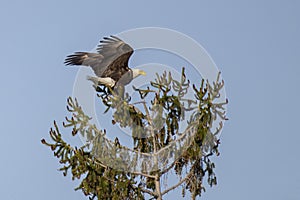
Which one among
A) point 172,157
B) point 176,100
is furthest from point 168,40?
point 172,157

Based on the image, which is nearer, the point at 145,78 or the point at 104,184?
the point at 104,184

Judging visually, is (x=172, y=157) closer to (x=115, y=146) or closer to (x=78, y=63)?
(x=115, y=146)

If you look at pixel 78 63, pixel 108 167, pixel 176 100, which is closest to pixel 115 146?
pixel 108 167

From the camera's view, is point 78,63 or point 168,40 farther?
point 78,63

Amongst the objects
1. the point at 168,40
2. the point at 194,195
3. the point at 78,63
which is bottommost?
the point at 194,195

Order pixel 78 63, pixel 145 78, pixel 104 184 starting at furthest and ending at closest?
1. pixel 78 63
2. pixel 145 78
3. pixel 104 184

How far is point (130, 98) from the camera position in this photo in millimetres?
18031

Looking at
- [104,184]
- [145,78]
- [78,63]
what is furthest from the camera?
[78,63]

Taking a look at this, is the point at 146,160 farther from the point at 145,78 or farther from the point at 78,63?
the point at 78,63

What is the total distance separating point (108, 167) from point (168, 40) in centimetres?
317

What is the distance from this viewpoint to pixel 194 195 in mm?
17312

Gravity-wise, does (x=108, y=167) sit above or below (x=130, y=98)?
below

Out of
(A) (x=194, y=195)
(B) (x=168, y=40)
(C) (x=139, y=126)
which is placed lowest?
(A) (x=194, y=195)

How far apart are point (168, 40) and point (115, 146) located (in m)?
2.67
